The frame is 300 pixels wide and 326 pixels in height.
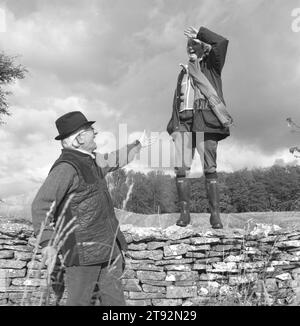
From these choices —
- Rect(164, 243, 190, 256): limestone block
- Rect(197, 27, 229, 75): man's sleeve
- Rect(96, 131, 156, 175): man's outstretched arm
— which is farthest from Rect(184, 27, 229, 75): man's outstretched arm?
Rect(164, 243, 190, 256): limestone block

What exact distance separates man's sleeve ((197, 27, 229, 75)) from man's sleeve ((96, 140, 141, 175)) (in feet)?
7.35

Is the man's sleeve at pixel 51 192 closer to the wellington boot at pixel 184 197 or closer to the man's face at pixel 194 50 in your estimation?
the wellington boot at pixel 184 197

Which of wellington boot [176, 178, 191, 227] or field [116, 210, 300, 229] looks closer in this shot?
wellington boot [176, 178, 191, 227]

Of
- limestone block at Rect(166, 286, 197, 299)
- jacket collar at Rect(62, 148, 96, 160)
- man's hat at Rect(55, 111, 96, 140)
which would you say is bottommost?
limestone block at Rect(166, 286, 197, 299)

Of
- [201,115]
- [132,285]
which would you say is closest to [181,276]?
[132,285]

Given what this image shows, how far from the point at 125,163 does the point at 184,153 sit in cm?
198

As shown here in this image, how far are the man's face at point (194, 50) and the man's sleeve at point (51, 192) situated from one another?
11.2 feet

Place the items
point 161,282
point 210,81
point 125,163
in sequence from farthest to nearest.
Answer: point 210,81, point 161,282, point 125,163

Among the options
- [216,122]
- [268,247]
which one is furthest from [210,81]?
[268,247]

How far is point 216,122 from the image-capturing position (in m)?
6.07

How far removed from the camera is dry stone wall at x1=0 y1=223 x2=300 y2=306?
5.76m

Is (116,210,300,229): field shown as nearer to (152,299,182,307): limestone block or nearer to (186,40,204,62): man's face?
(152,299,182,307): limestone block

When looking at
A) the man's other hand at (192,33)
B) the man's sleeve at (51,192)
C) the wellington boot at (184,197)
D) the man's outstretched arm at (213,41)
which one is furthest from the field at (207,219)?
the man's sleeve at (51,192)
